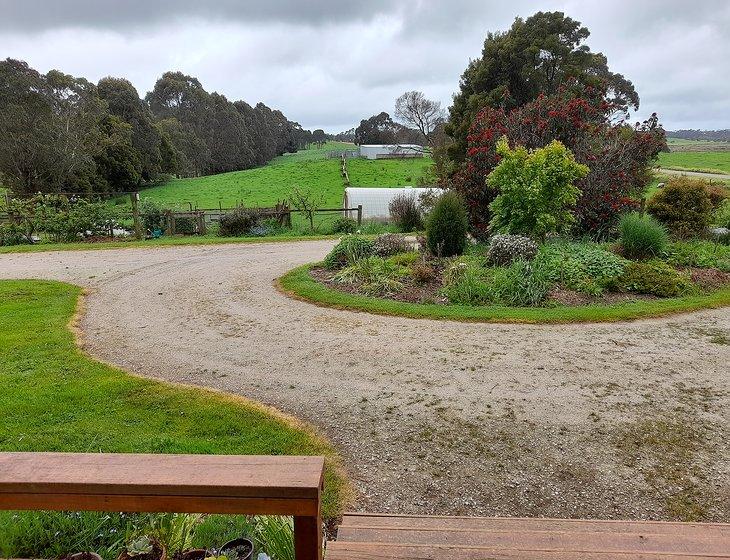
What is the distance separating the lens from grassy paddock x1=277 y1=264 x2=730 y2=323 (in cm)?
715

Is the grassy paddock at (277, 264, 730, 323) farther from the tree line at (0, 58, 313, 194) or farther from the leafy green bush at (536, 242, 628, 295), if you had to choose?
the tree line at (0, 58, 313, 194)

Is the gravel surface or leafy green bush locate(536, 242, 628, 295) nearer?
the gravel surface

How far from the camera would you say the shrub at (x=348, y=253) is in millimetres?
10828

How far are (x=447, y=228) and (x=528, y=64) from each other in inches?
598

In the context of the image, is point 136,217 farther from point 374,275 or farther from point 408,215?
point 374,275

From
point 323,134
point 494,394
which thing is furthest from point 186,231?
point 323,134

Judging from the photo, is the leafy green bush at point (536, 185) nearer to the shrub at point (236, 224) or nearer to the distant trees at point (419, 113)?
the shrub at point (236, 224)

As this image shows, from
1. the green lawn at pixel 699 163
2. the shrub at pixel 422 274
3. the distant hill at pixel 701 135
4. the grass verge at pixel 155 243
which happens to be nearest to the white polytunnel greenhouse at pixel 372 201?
the grass verge at pixel 155 243

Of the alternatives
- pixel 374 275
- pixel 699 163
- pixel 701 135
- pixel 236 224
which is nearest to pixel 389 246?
pixel 374 275

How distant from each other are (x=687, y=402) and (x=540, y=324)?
8.41 feet

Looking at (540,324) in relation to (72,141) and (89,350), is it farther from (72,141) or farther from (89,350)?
(72,141)

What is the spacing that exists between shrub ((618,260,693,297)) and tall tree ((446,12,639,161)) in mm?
14531

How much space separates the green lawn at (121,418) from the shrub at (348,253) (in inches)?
227

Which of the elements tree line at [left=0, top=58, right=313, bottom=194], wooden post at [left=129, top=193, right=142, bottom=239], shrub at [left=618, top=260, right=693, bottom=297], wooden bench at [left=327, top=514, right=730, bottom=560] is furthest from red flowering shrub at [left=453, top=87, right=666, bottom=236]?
tree line at [left=0, top=58, right=313, bottom=194]
